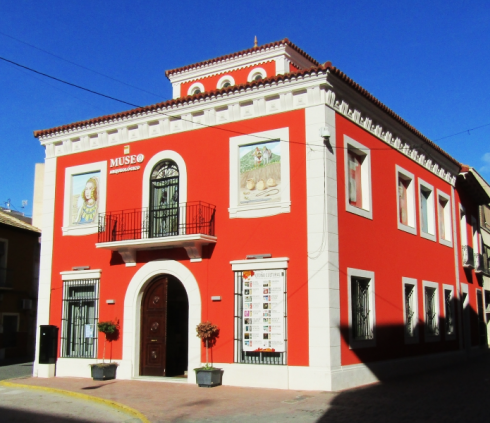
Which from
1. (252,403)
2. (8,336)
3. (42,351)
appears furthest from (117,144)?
(8,336)

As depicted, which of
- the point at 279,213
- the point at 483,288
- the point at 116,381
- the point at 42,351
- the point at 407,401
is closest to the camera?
the point at 407,401

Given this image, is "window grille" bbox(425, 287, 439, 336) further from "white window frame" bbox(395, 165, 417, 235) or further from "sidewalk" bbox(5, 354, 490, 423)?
"sidewalk" bbox(5, 354, 490, 423)

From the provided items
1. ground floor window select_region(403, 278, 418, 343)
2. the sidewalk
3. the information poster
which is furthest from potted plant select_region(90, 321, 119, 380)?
ground floor window select_region(403, 278, 418, 343)

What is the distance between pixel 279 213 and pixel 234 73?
900cm

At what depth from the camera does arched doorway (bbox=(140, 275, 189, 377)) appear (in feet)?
51.8

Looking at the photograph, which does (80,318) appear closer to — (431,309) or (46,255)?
(46,255)

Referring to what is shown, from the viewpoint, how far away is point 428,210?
66.3ft

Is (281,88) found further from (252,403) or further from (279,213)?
(252,403)

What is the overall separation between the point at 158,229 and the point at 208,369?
162 inches

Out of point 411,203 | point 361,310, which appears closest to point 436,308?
point 411,203

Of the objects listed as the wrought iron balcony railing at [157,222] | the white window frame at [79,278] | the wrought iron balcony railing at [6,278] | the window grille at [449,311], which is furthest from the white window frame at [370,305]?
the wrought iron balcony railing at [6,278]

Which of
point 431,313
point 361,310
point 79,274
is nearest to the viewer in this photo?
point 361,310

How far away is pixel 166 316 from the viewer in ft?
51.9

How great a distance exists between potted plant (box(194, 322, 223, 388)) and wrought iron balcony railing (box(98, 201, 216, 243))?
232 centimetres
